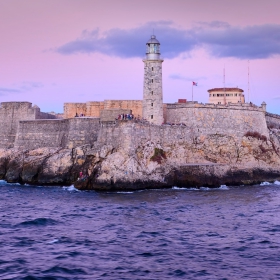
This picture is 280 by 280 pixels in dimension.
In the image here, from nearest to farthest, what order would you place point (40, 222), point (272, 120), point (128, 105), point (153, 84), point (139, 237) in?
point (139, 237) → point (40, 222) → point (153, 84) → point (128, 105) → point (272, 120)

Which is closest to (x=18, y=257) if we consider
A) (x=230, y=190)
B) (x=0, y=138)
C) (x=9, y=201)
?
(x=9, y=201)

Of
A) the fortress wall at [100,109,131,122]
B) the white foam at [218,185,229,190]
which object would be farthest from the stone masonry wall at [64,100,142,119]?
the white foam at [218,185,229,190]

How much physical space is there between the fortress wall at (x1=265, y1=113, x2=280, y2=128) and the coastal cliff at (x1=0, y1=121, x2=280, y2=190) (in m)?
8.95

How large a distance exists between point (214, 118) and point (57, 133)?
15.0 metres

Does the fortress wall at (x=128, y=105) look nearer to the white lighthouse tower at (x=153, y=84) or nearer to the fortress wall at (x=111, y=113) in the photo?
the fortress wall at (x=111, y=113)

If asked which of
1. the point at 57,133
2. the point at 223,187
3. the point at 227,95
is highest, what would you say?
the point at 227,95

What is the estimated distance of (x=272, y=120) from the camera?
59.2 meters

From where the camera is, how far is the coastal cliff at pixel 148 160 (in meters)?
40.7

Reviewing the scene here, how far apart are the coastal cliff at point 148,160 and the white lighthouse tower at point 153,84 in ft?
7.63

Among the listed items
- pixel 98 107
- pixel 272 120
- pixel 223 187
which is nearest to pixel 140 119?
pixel 98 107

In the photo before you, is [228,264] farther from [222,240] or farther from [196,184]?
[196,184]

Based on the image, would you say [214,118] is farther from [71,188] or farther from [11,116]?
[11,116]

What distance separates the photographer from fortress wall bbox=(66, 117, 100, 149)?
46.4 metres

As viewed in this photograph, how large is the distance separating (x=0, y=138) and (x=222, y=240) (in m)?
35.4
